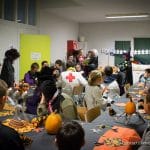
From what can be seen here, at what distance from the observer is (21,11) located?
7.16 metres

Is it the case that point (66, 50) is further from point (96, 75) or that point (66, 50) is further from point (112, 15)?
point (96, 75)

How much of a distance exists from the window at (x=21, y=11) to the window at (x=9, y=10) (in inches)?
9.3

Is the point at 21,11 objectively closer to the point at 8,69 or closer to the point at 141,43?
the point at 8,69

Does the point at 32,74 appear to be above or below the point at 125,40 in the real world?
below

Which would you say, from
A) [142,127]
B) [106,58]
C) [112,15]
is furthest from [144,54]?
[142,127]

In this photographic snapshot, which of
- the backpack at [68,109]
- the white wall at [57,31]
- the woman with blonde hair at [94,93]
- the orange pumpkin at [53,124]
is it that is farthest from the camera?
the white wall at [57,31]

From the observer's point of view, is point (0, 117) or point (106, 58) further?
point (106, 58)

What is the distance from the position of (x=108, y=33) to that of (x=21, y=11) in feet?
15.8

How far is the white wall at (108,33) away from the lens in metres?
10.7

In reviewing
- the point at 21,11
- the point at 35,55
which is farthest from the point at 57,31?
the point at 35,55

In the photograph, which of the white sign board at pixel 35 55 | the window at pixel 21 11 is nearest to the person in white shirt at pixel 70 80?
the white sign board at pixel 35 55

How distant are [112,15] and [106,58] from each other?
276 centimetres

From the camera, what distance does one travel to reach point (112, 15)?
8812 millimetres

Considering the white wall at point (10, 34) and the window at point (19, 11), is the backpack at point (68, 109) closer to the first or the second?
the white wall at point (10, 34)
